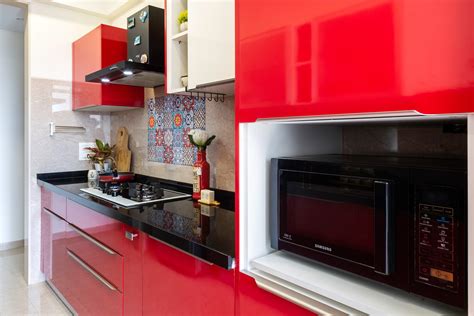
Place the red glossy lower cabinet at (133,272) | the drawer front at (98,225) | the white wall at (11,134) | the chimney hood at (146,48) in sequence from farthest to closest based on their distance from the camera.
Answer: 1. the white wall at (11,134)
2. the chimney hood at (146,48)
3. the drawer front at (98,225)
4. the red glossy lower cabinet at (133,272)

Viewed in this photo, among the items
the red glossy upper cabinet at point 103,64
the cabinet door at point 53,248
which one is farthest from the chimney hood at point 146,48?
the cabinet door at point 53,248

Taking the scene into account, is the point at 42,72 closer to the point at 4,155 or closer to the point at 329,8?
the point at 4,155

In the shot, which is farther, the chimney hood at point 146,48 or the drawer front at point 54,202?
the drawer front at point 54,202

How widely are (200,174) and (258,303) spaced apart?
3.39 feet

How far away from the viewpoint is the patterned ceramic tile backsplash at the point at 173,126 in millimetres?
2205

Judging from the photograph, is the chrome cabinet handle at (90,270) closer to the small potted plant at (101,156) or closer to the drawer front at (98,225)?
the drawer front at (98,225)

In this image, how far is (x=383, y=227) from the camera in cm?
78

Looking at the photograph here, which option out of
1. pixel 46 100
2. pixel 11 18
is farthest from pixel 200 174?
pixel 11 18

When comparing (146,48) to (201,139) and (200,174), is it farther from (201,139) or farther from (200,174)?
(200,174)

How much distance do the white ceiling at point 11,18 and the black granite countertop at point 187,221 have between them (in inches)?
80.8

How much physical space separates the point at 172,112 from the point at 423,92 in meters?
1.96

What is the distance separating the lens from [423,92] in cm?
66

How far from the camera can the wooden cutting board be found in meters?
2.88

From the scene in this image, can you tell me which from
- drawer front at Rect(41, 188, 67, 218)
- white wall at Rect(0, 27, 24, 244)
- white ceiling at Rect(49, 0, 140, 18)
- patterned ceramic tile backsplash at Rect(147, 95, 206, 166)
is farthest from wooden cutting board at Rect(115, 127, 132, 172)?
white wall at Rect(0, 27, 24, 244)
